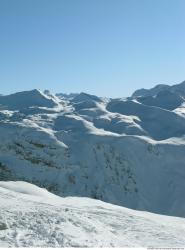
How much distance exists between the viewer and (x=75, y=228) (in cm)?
2080

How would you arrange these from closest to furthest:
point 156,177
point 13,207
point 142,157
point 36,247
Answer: point 36,247
point 13,207
point 156,177
point 142,157

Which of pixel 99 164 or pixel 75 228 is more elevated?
pixel 99 164

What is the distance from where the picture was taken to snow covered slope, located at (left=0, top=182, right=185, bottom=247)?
61.2 feet

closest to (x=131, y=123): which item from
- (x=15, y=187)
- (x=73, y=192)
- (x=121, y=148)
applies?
(x=121, y=148)

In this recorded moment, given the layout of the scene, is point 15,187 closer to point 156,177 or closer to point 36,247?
point 36,247

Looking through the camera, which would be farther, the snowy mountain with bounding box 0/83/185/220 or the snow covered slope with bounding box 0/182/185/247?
the snowy mountain with bounding box 0/83/185/220

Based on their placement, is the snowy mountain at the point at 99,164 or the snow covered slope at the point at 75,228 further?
the snowy mountain at the point at 99,164

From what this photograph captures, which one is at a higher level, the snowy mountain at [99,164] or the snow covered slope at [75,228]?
the snowy mountain at [99,164]

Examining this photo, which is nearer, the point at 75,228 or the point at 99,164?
the point at 75,228

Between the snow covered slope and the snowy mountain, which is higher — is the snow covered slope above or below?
below

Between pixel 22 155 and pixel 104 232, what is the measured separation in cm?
7522

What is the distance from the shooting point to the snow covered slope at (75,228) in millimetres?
18656

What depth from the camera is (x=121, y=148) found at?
101062mm

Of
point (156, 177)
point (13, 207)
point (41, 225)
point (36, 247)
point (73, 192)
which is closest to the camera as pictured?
point (36, 247)
